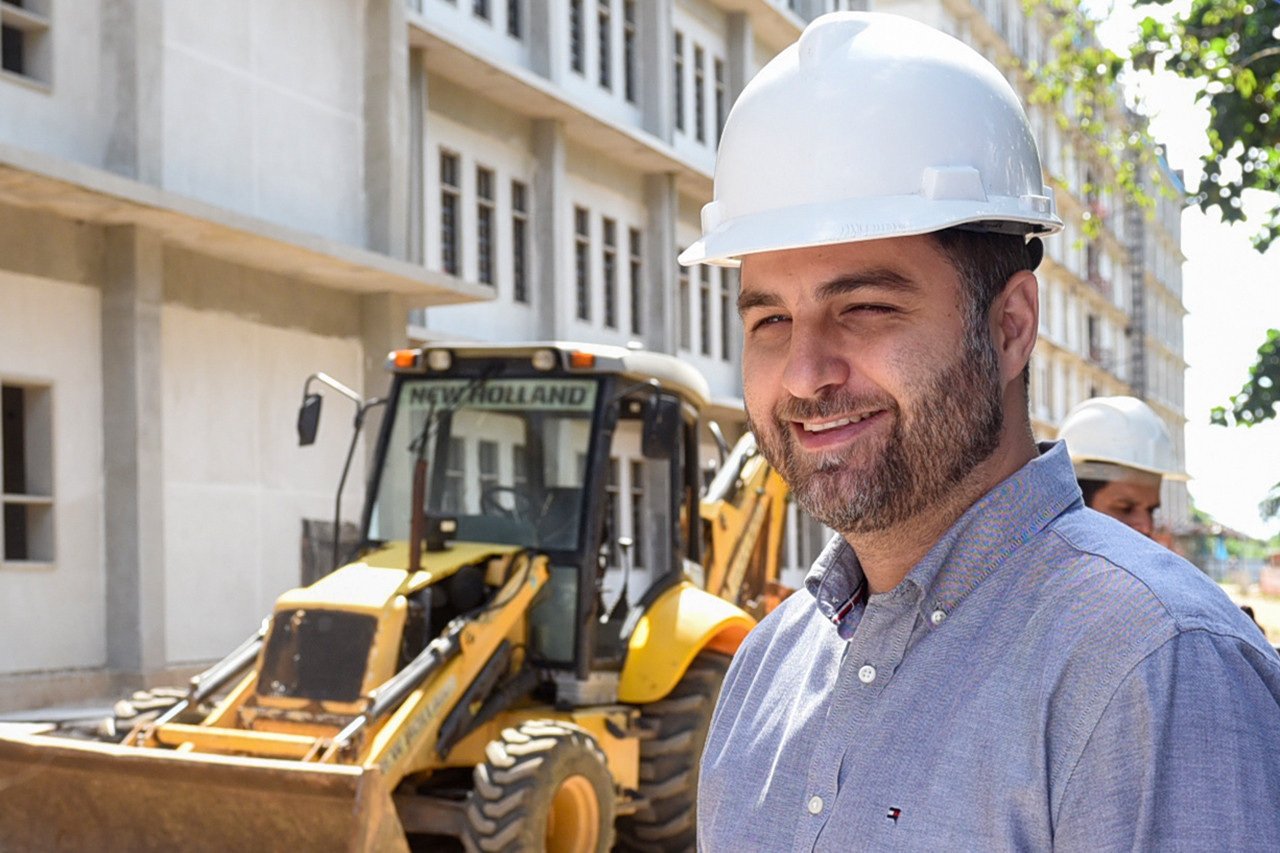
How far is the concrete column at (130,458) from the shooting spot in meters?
15.2

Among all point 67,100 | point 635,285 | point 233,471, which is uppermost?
point 67,100

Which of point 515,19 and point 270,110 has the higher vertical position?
point 515,19

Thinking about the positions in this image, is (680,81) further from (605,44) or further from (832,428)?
(832,428)

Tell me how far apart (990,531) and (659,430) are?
6.80 metres

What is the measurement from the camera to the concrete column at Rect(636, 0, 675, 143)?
28.1 meters

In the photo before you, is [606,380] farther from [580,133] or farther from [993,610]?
[580,133]

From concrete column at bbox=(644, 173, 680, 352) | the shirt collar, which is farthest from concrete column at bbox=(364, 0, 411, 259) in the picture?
the shirt collar

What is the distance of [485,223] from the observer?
23625 millimetres

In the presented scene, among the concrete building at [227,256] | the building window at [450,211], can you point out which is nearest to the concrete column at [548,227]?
the concrete building at [227,256]

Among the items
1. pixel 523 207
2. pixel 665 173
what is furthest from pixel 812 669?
pixel 665 173

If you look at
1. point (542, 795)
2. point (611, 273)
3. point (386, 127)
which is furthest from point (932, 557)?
point (611, 273)

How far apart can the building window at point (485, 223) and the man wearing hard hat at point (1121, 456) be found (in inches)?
677

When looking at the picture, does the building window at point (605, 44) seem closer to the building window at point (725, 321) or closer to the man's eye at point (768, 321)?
the building window at point (725, 321)

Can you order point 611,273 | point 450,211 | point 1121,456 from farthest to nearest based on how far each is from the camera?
point 611,273 < point 450,211 < point 1121,456
